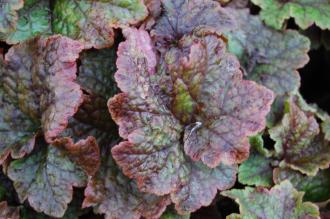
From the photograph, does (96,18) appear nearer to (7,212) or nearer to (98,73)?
(98,73)

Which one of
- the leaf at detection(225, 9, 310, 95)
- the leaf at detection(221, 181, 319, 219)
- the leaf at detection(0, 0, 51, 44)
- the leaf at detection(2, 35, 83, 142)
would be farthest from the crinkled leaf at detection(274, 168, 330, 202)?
the leaf at detection(0, 0, 51, 44)

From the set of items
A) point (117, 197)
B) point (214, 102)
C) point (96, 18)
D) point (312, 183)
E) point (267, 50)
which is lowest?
point (312, 183)

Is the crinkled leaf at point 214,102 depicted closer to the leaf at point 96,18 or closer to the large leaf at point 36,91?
the leaf at point 96,18

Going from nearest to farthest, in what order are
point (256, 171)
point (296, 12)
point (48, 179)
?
point (48, 179)
point (256, 171)
point (296, 12)

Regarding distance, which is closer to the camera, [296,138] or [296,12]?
[296,138]

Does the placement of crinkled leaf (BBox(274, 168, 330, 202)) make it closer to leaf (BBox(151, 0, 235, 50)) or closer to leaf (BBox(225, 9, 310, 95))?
leaf (BBox(225, 9, 310, 95))

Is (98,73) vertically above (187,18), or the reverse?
(187,18)

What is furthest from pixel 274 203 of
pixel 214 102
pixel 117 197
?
pixel 117 197

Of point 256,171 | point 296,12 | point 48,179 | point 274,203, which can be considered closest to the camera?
point 48,179
